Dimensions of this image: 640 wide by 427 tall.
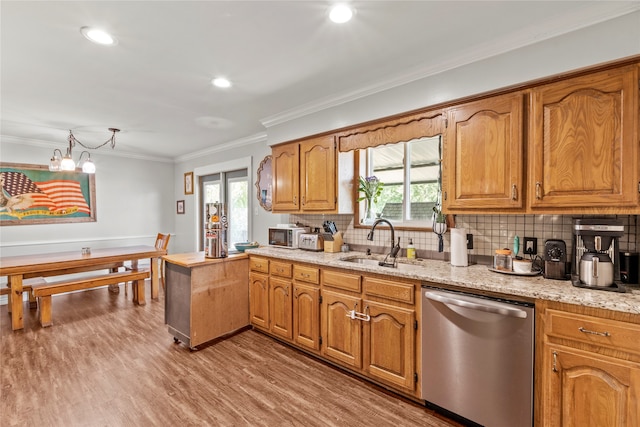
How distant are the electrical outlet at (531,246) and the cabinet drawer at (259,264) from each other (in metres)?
2.30

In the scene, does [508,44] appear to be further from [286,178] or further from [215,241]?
[215,241]

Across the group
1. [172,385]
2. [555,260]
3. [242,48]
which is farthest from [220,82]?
[555,260]

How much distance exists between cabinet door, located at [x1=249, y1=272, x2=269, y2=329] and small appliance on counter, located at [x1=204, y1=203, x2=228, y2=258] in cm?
44

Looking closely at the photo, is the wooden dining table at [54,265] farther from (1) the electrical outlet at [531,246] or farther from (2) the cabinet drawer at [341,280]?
(1) the electrical outlet at [531,246]

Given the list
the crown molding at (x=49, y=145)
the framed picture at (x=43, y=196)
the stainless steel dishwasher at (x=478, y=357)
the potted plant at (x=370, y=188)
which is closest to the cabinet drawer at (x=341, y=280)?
the stainless steel dishwasher at (x=478, y=357)

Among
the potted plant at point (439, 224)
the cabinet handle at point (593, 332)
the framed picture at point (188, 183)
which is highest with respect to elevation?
the framed picture at point (188, 183)

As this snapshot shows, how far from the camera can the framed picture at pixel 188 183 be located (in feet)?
18.8

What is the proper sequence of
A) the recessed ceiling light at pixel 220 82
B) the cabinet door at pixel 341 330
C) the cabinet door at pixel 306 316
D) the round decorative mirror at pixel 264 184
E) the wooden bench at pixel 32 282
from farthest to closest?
1. the round decorative mirror at pixel 264 184
2. the wooden bench at pixel 32 282
3. the cabinet door at pixel 306 316
4. the recessed ceiling light at pixel 220 82
5. the cabinet door at pixel 341 330

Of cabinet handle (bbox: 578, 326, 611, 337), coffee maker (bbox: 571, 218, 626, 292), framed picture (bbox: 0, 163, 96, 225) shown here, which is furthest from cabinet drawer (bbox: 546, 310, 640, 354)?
framed picture (bbox: 0, 163, 96, 225)

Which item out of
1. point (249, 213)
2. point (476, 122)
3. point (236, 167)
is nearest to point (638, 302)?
point (476, 122)

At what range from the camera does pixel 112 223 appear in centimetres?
543

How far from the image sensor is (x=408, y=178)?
2885 mm

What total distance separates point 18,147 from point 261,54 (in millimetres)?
4799

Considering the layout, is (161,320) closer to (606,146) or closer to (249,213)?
(249,213)
